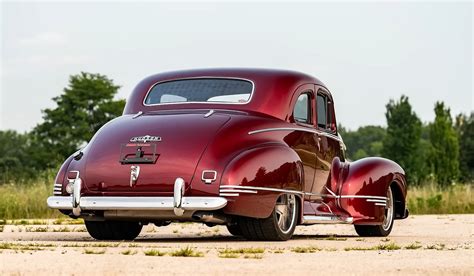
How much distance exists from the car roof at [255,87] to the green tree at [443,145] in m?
76.5

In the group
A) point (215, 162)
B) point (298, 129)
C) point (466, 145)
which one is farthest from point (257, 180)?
point (466, 145)

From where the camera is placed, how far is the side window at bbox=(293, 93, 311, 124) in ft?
37.8

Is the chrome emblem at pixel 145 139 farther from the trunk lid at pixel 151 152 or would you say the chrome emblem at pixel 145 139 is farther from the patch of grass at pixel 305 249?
the patch of grass at pixel 305 249

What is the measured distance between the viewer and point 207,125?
10195 mm

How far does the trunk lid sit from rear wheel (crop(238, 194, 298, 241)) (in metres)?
0.97

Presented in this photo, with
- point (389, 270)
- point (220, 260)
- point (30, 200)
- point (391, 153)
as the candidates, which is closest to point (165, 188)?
point (220, 260)

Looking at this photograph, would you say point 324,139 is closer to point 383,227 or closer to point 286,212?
point 286,212

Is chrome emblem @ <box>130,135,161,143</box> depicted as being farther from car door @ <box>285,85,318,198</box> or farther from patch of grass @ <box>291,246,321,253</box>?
patch of grass @ <box>291,246,321,253</box>

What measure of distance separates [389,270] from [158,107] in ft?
16.3

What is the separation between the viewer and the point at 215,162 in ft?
32.3

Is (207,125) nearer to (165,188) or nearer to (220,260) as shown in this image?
(165,188)

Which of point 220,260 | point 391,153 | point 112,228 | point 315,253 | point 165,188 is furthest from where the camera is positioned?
point 391,153

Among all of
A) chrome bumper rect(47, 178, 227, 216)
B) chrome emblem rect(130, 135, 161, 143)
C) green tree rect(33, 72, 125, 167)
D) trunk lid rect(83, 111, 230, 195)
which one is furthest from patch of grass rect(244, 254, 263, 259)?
green tree rect(33, 72, 125, 167)

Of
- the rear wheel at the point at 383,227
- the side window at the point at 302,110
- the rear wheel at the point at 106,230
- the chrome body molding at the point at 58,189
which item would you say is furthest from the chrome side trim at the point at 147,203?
the rear wheel at the point at 383,227
